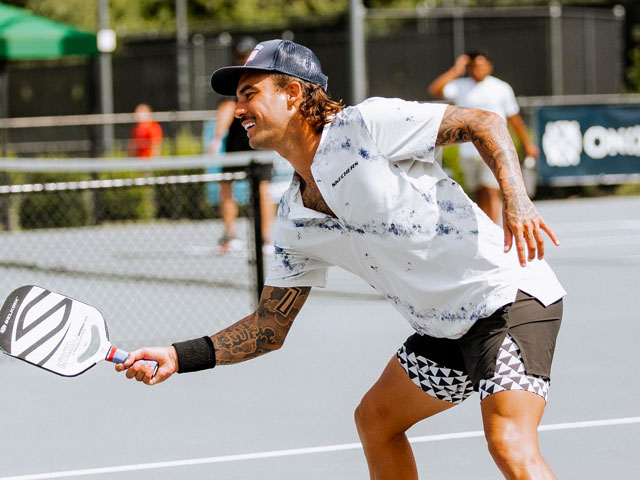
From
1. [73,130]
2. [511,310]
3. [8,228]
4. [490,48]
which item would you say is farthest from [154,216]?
[511,310]

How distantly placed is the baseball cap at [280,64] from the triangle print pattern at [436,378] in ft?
2.91

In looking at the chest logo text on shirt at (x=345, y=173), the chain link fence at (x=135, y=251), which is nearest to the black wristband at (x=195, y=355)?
the chest logo text on shirt at (x=345, y=173)

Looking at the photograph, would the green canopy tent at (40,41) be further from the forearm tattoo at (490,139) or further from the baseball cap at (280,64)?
the forearm tattoo at (490,139)

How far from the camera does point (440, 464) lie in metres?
4.98

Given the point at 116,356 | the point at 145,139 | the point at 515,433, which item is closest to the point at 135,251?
the point at 145,139

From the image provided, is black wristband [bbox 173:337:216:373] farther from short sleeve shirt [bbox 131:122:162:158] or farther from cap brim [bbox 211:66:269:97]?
short sleeve shirt [bbox 131:122:162:158]

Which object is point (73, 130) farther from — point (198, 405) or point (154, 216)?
point (198, 405)

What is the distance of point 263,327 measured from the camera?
3865mm

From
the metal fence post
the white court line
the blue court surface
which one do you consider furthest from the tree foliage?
the white court line

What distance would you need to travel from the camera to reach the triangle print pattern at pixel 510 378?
3.36m

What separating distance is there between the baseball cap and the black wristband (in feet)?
2.66

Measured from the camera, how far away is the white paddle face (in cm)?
341

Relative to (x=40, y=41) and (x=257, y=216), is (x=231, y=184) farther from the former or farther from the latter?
(x=40, y=41)

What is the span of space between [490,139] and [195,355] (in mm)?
1125
